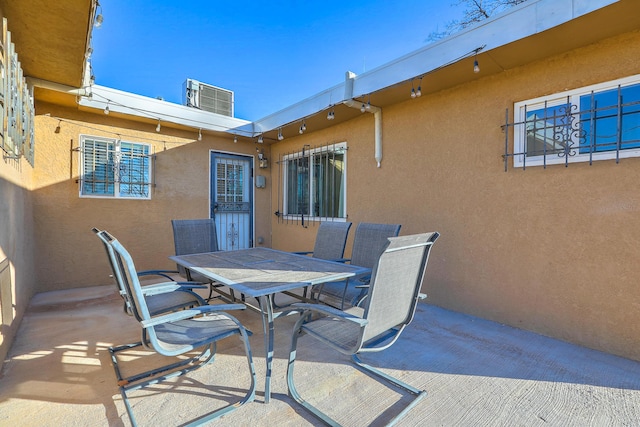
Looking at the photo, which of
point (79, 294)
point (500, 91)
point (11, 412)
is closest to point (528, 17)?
point (500, 91)

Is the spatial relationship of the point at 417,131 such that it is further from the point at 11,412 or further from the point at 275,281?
the point at 11,412

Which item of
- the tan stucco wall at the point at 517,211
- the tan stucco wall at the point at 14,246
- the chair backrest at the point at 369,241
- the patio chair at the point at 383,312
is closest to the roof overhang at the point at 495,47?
the tan stucco wall at the point at 517,211

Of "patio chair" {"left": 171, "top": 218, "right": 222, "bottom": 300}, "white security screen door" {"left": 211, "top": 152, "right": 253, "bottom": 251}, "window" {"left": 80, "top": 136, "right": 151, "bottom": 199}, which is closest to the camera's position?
"patio chair" {"left": 171, "top": 218, "right": 222, "bottom": 300}

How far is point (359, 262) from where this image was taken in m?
3.19

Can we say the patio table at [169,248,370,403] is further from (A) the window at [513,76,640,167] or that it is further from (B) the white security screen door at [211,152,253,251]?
(B) the white security screen door at [211,152,253,251]

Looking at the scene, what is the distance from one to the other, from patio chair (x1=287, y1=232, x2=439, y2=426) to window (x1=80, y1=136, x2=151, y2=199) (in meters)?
4.31

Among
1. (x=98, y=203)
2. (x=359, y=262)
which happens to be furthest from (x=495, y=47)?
(x=98, y=203)

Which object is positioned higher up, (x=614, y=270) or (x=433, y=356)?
(x=614, y=270)

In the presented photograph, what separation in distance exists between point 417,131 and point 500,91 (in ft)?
3.27

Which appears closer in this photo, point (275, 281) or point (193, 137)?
point (275, 281)

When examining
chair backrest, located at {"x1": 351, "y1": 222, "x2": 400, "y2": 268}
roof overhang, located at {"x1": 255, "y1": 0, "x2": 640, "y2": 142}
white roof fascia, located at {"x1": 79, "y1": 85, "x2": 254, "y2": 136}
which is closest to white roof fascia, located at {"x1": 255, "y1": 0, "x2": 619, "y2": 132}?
roof overhang, located at {"x1": 255, "y1": 0, "x2": 640, "y2": 142}

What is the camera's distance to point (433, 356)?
8.07 ft

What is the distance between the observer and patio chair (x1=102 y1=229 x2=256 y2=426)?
5.26ft

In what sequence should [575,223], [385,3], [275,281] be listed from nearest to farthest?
[275,281]
[575,223]
[385,3]
